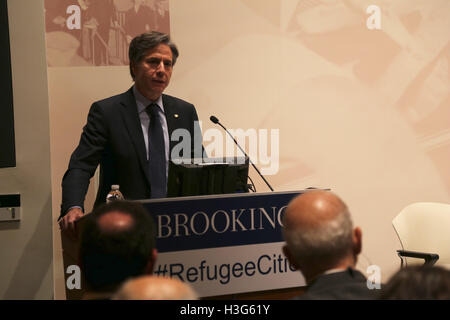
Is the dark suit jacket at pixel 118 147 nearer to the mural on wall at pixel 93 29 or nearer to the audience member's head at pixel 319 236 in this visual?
the mural on wall at pixel 93 29

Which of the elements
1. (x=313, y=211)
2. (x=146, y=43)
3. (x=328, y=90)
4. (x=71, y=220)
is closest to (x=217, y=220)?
(x=71, y=220)

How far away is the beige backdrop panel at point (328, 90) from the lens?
472 centimetres

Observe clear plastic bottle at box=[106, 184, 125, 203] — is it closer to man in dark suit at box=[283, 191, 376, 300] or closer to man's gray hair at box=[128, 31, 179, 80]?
man's gray hair at box=[128, 31, 179, 80]

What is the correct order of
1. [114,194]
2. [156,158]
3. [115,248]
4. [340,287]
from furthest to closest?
[156,158]
[114,194]
[340,287]
[115,248]

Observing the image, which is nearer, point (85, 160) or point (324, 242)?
point (324, 242)

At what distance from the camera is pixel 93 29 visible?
14.8 feet

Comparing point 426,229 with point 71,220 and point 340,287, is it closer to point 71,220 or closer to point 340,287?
point 71,220

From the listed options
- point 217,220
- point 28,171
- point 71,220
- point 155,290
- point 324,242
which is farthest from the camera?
point 28,171

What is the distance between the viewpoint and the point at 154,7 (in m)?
4.62

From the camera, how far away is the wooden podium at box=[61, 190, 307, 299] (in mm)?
2701

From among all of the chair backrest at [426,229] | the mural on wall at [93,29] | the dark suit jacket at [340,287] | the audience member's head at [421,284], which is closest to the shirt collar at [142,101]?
the mural on wall at [93,29]

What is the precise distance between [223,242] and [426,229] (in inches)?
80.7

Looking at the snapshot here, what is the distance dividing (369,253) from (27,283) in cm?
282
